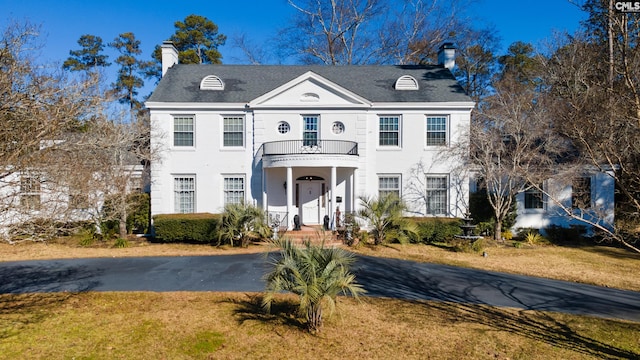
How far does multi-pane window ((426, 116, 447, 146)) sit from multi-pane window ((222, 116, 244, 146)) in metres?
10.4

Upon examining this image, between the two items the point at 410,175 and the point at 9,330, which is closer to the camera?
the point at 9,330

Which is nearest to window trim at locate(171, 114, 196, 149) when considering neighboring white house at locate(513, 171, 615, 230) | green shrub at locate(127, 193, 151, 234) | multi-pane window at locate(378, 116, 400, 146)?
green shrub at locate(127, 193, 151, 234)

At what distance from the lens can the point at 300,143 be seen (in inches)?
750

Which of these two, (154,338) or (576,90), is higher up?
(576,90)

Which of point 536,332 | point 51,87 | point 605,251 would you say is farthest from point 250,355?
point 605,251

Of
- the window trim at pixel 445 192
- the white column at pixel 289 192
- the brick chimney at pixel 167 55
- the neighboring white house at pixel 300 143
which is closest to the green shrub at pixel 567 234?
the neighboring white house at pixel 300 143

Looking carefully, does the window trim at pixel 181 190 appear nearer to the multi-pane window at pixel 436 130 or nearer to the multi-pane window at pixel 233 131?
the multi-pane window at pixel 233 131

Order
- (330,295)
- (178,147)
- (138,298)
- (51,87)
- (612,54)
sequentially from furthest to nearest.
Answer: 1. (178,147)
2. (138,298)
3. (51,87)
4. (330,295)
5. (612,54)

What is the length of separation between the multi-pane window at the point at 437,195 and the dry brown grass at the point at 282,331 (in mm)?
11299

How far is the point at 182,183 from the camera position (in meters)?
19.2

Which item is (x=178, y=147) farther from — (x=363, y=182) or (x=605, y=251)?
(x=605, y=251)

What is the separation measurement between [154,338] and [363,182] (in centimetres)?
1397

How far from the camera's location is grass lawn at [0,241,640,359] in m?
6.47

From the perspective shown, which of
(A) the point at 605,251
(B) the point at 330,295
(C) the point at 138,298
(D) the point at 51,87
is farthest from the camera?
(A) the point at 605,251
